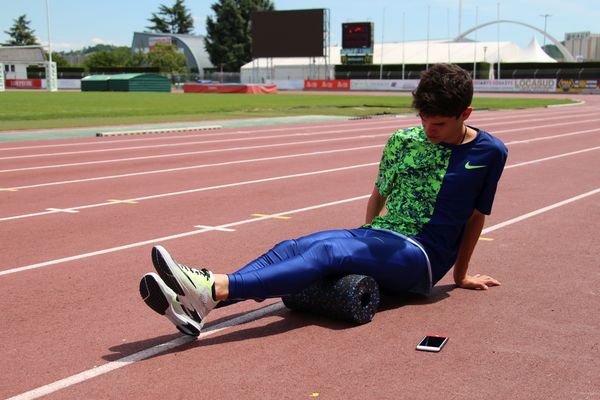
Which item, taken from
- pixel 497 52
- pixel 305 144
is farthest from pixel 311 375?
pixel 497 52

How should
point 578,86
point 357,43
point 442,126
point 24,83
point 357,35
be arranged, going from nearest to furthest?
point 442,126 → point 578,86 → point 24,83 → point 357,35 → point 357,43

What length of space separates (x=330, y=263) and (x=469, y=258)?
1289 mm

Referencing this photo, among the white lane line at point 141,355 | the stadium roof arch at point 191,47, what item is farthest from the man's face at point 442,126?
the stadium roof arch at point 191,47

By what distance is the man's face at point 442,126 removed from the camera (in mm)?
4754

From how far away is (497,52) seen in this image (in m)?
90.2

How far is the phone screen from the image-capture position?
4.37 meters

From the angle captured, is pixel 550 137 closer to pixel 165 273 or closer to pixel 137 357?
pixel 165 273

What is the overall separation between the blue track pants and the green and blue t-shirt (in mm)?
184

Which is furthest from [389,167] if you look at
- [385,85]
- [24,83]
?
[24,83]

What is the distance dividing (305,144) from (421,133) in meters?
13.6

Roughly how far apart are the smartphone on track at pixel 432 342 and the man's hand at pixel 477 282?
1.10m

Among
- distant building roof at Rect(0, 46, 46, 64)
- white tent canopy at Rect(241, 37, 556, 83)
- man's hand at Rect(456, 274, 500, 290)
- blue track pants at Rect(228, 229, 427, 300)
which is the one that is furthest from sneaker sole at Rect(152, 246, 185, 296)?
distant building roof at Rect(0, 46, 46, 64)

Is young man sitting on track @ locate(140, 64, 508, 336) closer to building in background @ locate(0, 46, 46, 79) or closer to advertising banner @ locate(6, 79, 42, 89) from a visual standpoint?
advertising banner @ locate(6, 79, 42, 89)

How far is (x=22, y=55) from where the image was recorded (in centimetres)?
8356
